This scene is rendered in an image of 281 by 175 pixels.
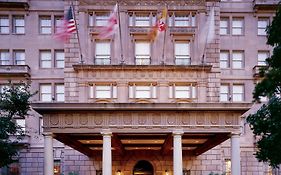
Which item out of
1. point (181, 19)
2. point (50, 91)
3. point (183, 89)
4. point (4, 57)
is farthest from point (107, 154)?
point (4, 57)

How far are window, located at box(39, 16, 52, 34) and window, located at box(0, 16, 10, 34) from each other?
3204mm

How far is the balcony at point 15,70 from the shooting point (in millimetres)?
42844

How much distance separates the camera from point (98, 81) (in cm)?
4159

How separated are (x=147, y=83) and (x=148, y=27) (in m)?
5.23

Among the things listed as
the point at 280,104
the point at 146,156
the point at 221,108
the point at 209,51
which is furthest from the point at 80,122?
the point at 209,51

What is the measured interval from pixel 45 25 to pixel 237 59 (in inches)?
744

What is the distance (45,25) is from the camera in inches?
1759

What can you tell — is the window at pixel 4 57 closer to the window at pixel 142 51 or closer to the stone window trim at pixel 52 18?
the stone window trim at pixel 52 18

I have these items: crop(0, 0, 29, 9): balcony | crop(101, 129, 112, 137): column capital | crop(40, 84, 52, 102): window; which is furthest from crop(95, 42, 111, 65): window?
crop(101, 129, 112, 137): column capital

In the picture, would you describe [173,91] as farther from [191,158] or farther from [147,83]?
[191,158]

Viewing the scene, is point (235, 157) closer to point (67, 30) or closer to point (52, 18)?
point (67, 30)

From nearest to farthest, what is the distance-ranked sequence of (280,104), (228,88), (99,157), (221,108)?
(280,104), (221,108), (99,157), (228,88)

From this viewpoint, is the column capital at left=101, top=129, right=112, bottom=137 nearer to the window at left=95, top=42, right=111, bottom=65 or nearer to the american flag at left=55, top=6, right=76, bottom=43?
the american flag at left=55, top=6, right=76, bottom=43

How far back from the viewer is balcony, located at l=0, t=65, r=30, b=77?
4284 centimetres
